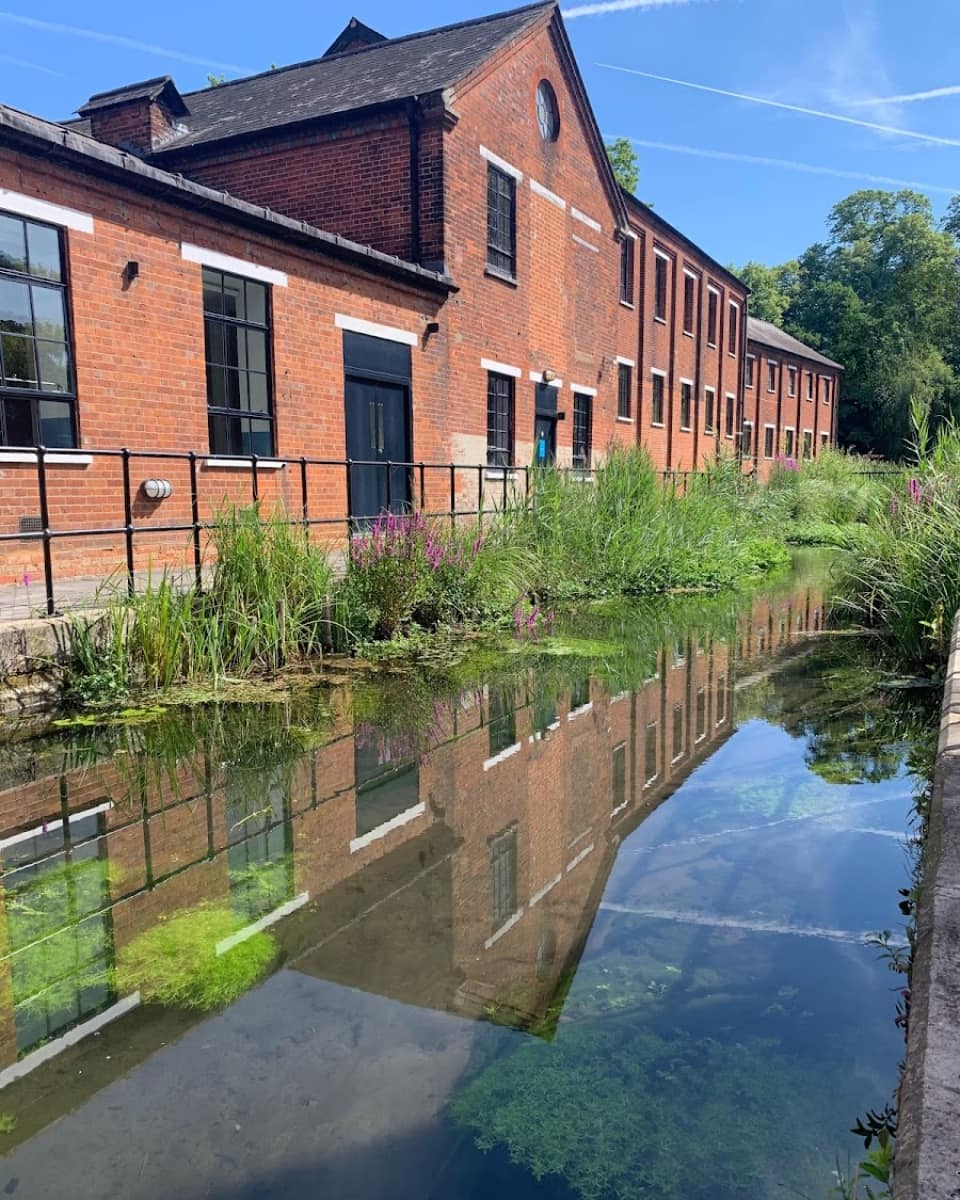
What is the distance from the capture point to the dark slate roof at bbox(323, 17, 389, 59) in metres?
18.9

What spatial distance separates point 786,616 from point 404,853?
23.7 ft

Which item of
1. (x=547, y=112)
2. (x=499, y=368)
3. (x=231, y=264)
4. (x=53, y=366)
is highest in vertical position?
(x=547, y=112)

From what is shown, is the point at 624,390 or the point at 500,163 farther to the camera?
the point at 624,390

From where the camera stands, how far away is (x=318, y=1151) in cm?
190

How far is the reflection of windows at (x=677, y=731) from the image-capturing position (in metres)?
4.84

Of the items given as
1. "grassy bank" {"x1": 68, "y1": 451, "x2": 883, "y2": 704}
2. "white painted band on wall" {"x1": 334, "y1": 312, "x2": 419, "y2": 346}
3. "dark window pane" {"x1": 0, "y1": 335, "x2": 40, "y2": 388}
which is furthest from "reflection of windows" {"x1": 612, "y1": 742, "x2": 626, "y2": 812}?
"white painted band on wall" {"x1": 334, "y1": 312, "x2": 419, "y2": 346}

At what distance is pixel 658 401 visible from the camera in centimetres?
2422

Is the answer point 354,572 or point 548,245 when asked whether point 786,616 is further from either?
point 548,245

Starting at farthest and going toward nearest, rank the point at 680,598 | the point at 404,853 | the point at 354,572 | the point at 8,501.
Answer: the point at 680,598
the point at 8,501
the point at 354,572
the point at 404,853

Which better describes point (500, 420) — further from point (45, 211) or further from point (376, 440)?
point (45, 211)

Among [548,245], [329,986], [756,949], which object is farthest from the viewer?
[548,245]

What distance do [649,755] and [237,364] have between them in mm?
7676

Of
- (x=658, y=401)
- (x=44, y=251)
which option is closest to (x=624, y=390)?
(x=658, y=401)

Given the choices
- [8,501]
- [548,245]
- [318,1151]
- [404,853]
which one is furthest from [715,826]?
[548,245]
